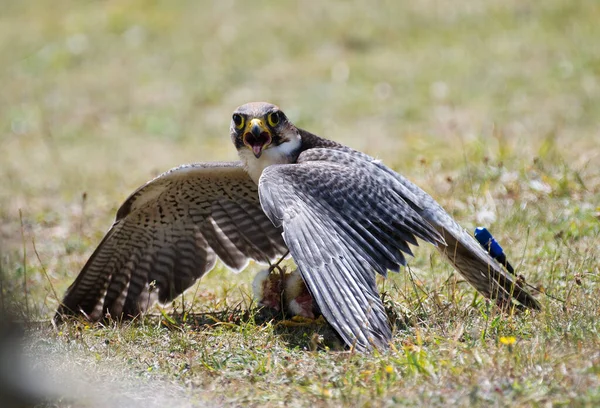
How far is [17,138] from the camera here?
36.4 ft

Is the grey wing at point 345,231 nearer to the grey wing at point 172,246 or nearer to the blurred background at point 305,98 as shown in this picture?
the grey wing at point 172,246

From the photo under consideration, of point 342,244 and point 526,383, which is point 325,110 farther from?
point 526,383

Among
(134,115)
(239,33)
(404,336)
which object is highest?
(239,33)

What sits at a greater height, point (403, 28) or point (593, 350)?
point (403, 28)

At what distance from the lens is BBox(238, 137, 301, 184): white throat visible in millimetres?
5797

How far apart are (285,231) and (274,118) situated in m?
1.23

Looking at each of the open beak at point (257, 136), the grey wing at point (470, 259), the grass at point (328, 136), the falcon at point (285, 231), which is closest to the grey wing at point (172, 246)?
the falcon at point (285, 231)

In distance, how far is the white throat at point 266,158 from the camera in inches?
228

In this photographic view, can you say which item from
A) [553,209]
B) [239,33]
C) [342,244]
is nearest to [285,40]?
[239,33]

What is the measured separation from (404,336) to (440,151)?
13.6ft

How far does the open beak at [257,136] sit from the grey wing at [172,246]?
341 millimetres

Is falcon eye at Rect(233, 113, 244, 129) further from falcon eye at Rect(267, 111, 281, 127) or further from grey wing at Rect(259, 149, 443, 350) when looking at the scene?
grey wing at Rect(259, 149, 443, 350)

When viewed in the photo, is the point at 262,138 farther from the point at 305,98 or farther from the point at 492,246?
the point at 305,98

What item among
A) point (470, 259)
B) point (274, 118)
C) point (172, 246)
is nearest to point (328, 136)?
point (172, 246)
